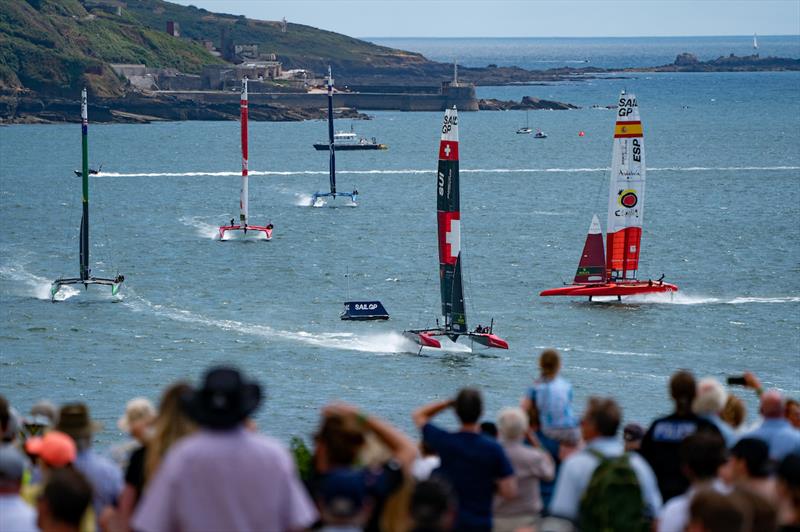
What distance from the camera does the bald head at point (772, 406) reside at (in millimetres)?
10844

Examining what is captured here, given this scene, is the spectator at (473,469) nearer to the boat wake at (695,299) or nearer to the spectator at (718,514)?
the spectator at (718,514)

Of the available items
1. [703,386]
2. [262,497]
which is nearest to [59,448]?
[262,497]

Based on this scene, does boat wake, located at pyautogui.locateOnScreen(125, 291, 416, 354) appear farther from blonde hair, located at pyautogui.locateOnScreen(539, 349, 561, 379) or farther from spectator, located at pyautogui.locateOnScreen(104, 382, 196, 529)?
spectator, located at pyautogui.locateOnScreen(104, 382, 196, 529)

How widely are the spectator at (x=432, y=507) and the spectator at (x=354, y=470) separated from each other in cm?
31

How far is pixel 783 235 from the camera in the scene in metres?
82.6

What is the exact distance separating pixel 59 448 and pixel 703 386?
4335mm

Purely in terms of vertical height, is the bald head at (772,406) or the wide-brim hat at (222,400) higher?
the wide-brim hat at (222,400)

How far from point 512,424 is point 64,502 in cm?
365

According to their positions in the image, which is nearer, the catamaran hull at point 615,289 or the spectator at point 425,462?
the spectator at point 425,462

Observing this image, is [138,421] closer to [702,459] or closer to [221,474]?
[221,474]

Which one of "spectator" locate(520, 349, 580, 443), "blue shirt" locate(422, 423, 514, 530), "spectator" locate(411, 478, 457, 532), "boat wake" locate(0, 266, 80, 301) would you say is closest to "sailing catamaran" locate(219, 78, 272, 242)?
"boat wake" locate(0, 266, 80, 301)

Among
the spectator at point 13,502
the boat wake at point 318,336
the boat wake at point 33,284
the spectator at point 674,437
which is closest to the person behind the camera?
the spectator at point 13,502

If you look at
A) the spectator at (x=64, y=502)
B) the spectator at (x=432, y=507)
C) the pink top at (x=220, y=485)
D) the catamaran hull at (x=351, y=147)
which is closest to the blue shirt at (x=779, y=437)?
the spectator at (x=432, y=507)

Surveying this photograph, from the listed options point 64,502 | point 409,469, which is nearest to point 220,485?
point 64,502
